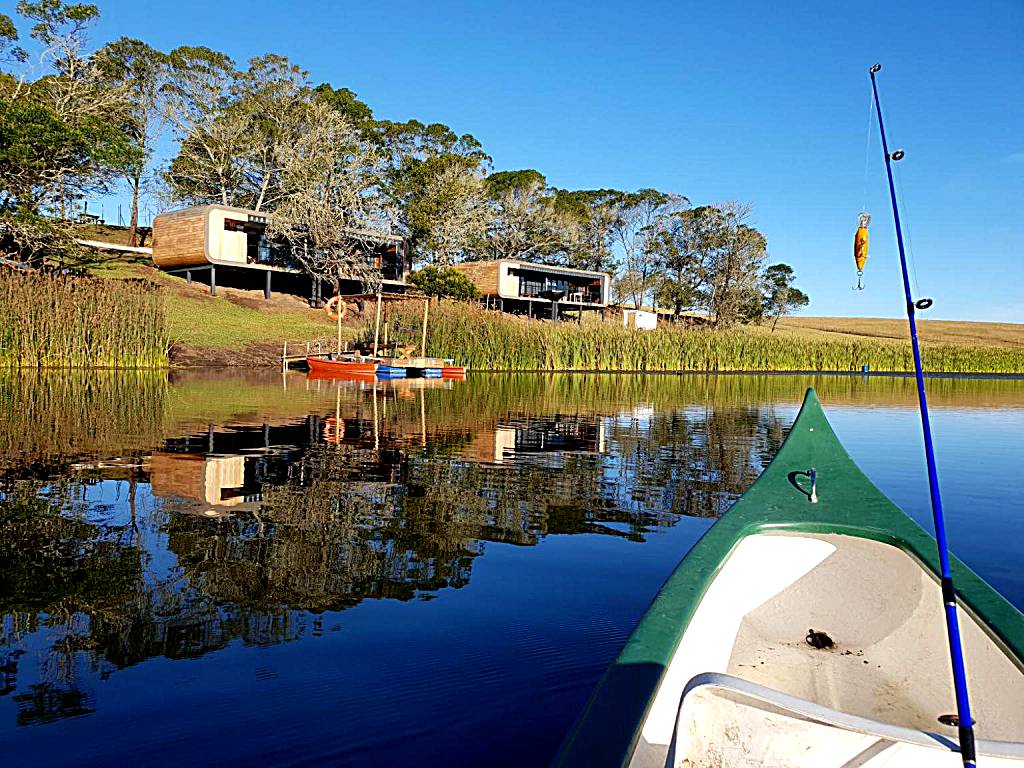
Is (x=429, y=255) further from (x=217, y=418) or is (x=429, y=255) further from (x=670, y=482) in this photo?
(x=670, y=482)

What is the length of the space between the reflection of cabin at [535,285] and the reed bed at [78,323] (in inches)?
1015

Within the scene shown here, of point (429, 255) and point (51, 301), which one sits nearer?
point (51, 301)

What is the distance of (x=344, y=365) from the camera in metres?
25.8

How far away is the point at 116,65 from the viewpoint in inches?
1818

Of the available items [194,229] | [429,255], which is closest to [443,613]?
[194,229]

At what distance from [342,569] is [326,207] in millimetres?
35930

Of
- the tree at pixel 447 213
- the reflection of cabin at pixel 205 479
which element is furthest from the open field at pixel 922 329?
the reflection of cabin at pixel 205 479

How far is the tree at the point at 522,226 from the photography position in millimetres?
56031

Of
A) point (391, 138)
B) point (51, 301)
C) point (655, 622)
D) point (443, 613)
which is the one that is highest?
point (391, 138)

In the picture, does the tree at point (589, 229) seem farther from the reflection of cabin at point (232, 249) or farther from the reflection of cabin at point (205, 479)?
the reflection of cabin at point (205, 479)

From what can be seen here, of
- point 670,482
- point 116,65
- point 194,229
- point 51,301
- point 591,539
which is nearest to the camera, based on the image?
point 591,539

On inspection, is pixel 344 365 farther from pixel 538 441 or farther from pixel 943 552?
pixel 943 552

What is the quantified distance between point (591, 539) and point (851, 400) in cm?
1803

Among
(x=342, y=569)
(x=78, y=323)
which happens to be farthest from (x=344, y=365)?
(x=342, y=569)
